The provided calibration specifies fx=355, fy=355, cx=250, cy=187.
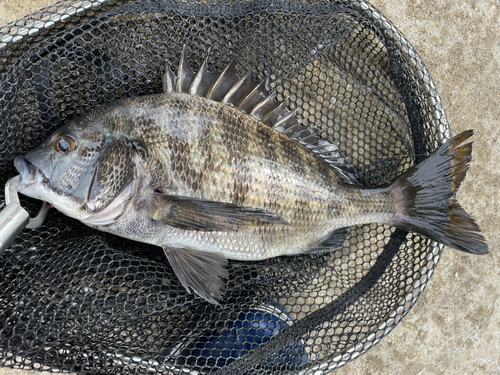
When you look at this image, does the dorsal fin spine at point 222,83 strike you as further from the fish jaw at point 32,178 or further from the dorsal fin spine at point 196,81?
the fish jaw at point 32,178

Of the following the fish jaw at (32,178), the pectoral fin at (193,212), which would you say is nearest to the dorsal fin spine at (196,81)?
the pectoral fin at (193,212)

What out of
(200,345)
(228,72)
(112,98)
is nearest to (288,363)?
(200,345)

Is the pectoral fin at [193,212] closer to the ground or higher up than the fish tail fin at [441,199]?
closer to the ground

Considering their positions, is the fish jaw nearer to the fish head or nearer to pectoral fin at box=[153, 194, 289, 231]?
the fish head

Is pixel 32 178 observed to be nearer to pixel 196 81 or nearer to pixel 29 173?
pixel 29 173

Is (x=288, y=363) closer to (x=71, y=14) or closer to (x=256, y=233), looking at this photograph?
(x=256, y=233)

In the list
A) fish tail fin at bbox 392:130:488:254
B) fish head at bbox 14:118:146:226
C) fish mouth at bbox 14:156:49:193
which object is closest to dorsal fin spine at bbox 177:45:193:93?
fish head at bbox 14:118:146:226

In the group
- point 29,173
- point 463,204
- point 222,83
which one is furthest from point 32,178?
point 463,204
